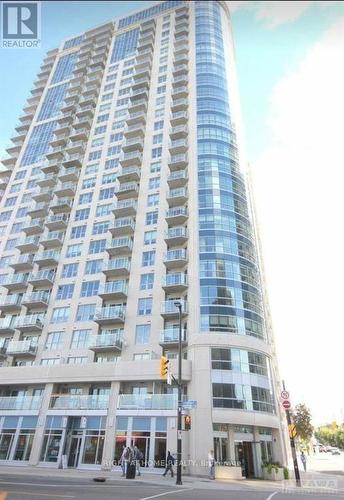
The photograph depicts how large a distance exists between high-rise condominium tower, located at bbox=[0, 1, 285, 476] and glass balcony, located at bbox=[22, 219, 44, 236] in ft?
0.89

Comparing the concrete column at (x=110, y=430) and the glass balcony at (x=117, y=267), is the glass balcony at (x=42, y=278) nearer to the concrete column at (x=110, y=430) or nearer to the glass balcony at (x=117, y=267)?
the glass balcony at (x=117, y=267)

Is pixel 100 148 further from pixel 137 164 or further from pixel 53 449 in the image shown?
pixel 53 449

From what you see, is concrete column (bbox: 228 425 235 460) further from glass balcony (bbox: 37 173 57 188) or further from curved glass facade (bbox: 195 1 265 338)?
glass balcony (bbox: 37 173 57 188)

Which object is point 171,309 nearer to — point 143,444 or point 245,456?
point 143,444

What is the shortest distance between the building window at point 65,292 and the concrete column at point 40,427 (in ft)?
33.3

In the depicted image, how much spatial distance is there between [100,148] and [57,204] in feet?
39.3

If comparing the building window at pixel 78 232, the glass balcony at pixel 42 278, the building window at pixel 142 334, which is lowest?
the building window at pixel 142 334

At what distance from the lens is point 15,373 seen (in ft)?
113

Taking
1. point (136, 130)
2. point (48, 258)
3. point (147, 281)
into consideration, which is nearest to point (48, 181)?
point (48, 258)

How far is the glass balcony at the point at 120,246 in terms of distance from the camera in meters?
40.3

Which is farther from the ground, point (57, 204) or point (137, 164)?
point (137, 164)

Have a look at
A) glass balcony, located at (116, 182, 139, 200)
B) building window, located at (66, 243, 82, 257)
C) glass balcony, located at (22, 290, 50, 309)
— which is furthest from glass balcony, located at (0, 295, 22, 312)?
glass balcony, located at (116, 182, 139, 200)

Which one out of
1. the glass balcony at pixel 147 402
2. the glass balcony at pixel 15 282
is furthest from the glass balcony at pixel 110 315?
the glass balcony at pixel 15 282

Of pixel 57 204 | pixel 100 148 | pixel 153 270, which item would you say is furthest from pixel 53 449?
pixel 100 148
